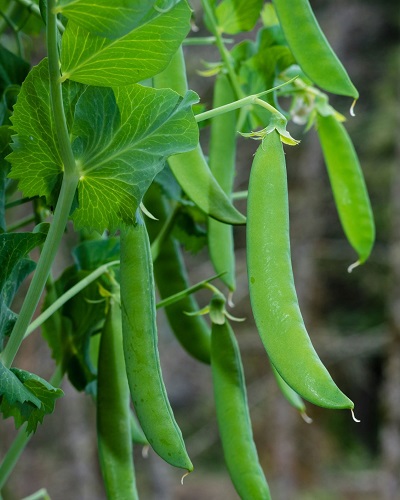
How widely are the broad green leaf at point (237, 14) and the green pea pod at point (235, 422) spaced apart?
0.38 meters

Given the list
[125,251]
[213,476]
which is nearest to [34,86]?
[125,251]

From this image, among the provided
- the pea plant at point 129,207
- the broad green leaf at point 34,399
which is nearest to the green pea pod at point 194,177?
the pea plant at point 129,207

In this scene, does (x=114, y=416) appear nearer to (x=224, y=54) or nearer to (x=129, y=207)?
(x=129, y=207)

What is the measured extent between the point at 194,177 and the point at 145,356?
177 millimetres

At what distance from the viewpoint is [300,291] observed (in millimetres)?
4543

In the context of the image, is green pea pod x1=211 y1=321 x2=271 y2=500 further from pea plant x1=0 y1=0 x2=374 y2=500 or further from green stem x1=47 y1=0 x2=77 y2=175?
green stem x1=47 y1=0 x2=77 y2=175

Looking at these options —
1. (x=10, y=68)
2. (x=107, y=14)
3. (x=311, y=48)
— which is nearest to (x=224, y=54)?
(x=311, y=48)

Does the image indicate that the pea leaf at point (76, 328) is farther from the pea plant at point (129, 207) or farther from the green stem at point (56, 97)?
the green stem at point (56, 97)

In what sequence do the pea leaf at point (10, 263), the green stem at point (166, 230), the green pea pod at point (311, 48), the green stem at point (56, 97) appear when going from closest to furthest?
Result: the green stem at point (56, 97) < the pea leaf at point (10, 263) < the green pea pod at point (311, 48) < the green stem at point (166, 230)

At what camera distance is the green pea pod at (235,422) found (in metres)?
0.62

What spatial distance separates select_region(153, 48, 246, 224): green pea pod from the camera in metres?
0.61

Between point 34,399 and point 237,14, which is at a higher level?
point 237,14

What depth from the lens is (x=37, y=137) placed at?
51 cm

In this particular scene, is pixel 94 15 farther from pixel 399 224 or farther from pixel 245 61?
pixel 399 224
